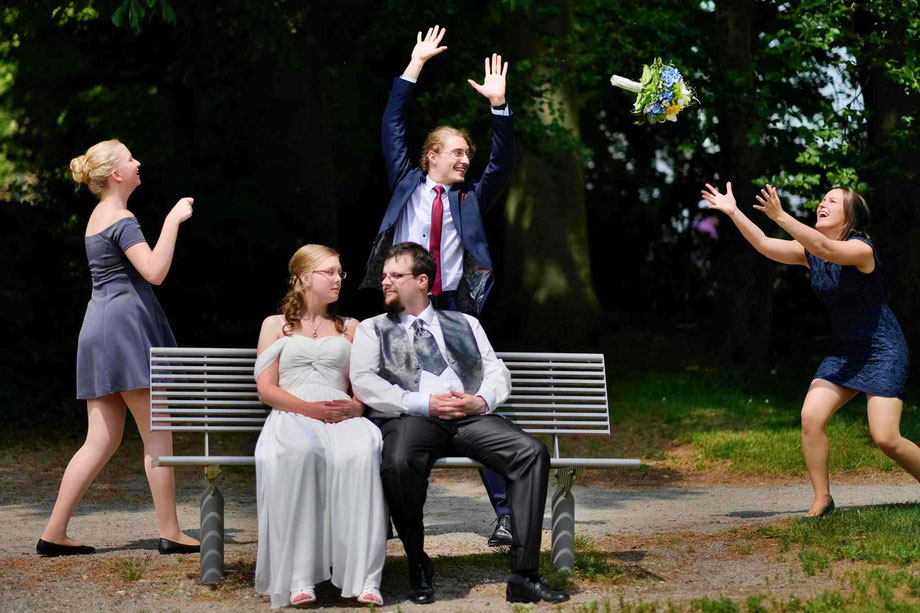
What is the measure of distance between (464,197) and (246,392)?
1.52 m

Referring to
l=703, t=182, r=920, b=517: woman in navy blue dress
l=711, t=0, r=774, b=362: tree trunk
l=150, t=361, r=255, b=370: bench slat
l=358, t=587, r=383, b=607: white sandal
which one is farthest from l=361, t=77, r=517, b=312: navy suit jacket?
l=711, t=0, r=774, b=362: tree trunk

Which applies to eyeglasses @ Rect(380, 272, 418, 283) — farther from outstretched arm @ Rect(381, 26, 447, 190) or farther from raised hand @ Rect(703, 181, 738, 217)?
raised hand @ Rect(703, 181, 738, 217)

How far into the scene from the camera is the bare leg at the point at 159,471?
6559mm

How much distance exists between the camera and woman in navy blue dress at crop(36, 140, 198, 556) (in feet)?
21.6

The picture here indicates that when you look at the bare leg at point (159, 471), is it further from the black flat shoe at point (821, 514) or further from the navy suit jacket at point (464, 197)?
the black flat shoe at point (821, 514)

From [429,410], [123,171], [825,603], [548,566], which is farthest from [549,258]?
[825,603]

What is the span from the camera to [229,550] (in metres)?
6.76

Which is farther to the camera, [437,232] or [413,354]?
[437,232]

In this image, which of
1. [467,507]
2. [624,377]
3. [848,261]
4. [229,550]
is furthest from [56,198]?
[848,261]

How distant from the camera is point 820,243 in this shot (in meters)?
6.81

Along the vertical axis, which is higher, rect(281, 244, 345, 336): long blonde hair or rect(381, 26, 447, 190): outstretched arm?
rect(381, 26, 447, 190): outstretched arm

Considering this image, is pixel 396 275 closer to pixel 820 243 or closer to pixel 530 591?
pixel 530 591

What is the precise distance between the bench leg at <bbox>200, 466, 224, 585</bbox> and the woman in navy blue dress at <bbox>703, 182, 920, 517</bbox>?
3070mm

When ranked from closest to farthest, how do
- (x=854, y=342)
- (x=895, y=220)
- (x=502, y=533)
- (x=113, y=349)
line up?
(x=113, y=349)
(x=502, y=533)
(x=854, y=342)
(x=895, y=220)
